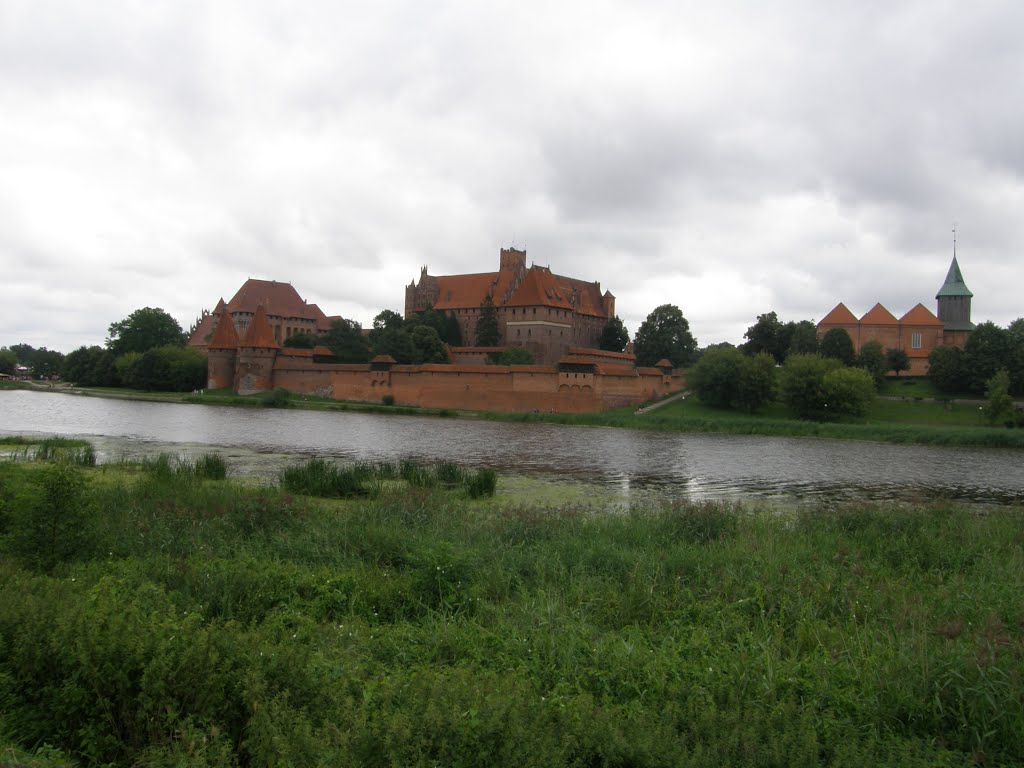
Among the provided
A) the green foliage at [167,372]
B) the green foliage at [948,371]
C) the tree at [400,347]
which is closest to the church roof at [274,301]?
the green foliage at [167,372]

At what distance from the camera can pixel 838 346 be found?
42812 millimetres

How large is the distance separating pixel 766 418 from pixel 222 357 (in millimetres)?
30069

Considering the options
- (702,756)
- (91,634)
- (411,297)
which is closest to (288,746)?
(91,634)

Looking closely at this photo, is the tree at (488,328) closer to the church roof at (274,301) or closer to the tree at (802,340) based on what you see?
the church roof at (274,301)

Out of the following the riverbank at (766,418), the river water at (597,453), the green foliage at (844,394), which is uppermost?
the green foliage at (844,394)

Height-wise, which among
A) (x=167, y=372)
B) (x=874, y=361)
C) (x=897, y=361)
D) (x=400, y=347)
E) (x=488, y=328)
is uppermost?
(x=488, y=328)

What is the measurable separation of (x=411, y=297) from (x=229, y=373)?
67.2 feet

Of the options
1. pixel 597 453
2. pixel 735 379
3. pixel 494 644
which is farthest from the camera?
pixel 735 379

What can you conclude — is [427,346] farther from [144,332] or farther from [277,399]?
[144,332]

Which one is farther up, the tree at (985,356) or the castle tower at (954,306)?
the castle tower at (954,306)

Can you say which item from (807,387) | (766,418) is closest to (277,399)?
(766,418)

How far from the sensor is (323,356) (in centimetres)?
4803

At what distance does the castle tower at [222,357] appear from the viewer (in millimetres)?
45656

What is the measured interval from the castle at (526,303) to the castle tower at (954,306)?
22961mm
